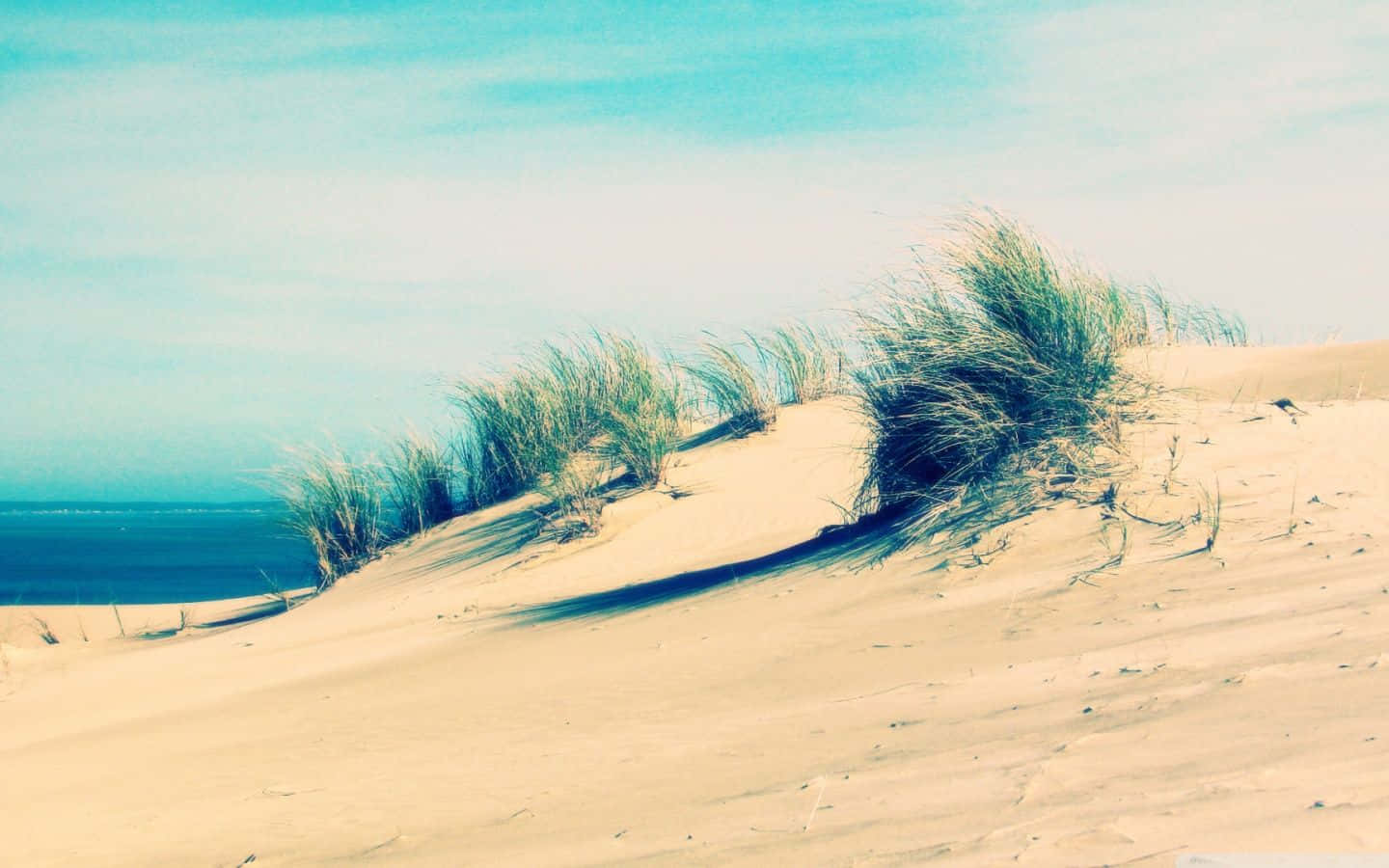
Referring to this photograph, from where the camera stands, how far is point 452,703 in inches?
184

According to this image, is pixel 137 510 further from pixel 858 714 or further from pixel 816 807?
pixel 816 807

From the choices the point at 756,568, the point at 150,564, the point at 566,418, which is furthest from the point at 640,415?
the point at 150,564

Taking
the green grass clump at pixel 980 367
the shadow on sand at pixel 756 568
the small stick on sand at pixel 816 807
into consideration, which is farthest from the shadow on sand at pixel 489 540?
the small stick on sand at pixel 816 807

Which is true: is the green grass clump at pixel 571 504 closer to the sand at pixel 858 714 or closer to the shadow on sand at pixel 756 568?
the shadow on sand at pixel 756 568

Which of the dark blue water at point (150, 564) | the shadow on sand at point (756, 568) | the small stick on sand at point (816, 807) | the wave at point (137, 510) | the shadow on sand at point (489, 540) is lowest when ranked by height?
the small stick on sand at point (816, 807)

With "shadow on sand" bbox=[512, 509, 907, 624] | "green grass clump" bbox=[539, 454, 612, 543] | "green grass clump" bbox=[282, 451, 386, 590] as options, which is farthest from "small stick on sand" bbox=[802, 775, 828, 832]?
"green grass clump" bbox=[282, 451, 386, 590]

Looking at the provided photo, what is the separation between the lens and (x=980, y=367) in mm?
5754

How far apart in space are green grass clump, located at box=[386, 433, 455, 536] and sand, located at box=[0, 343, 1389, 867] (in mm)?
4384

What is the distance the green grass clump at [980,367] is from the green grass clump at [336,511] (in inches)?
250

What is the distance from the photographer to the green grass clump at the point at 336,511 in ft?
36.9

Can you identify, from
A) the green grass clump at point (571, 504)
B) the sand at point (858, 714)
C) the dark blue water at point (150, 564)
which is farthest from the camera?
the dark blue water at point (150, 564)

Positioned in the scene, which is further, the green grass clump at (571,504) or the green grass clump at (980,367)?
the green grass clump at (571,504)

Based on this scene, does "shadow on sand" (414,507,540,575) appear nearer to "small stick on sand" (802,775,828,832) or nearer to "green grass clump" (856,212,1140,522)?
"green grass clump" (856,212,1140,522)

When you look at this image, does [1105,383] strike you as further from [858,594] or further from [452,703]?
[452,703]
